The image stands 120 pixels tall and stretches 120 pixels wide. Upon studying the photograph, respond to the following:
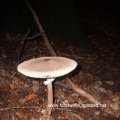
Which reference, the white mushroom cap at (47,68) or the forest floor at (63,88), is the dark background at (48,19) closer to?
the forest floor at (63,88)

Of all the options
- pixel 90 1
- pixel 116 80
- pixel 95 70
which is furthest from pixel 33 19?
pixel 90 1

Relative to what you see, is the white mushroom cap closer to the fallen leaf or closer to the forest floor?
the forest floor

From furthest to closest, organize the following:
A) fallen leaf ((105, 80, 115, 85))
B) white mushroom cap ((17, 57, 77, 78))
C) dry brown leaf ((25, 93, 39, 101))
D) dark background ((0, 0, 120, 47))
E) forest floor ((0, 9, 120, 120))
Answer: dark background ((0, 0, 120, 47)) < fallen leaf ((105, 80, 115, 85)) < dry brown leaf ((25, 93, 39, 101)) < forest floor ((0, 9, 120, 120)) < white mushroom cap ((17, 57, 77, 78))

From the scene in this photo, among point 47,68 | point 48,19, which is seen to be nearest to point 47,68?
point 47,68

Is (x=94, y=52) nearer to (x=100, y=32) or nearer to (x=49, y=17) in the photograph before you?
(x=49, y=17)

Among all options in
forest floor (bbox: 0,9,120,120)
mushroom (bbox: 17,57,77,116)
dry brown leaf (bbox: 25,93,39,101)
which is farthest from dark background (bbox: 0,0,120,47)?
mushroom (bbox: 17,57,77,116)

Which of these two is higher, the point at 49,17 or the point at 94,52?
the point at 49,17
